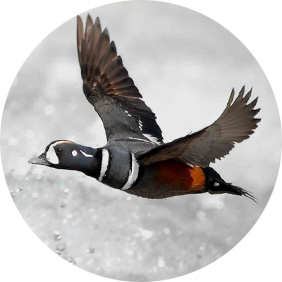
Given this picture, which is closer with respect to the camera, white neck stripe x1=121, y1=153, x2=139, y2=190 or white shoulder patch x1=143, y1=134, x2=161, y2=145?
white neck stripe x1=121, y1=153, x2=139, y2=190

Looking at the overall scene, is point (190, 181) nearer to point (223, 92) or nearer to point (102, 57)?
point (223, 92)

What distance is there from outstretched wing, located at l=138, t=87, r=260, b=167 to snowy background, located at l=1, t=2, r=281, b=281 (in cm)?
24

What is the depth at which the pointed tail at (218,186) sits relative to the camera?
234cm

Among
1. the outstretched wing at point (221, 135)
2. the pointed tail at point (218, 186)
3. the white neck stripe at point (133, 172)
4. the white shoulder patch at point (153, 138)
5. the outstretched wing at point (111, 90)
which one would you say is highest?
the outstretched wing at point (111, 90)

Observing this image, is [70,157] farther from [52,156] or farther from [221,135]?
[221,135]

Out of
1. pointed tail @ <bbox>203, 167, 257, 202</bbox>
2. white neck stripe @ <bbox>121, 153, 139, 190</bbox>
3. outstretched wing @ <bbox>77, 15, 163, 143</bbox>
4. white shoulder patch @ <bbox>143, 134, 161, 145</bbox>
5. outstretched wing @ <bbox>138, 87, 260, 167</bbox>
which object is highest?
outstretched wing @ <bbox>77, 15, 163, 143</bbox>

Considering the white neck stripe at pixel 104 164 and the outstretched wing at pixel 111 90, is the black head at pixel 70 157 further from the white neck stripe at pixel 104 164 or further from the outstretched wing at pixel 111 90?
the outstretched wing at pixel 111 90

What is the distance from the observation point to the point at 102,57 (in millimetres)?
2480

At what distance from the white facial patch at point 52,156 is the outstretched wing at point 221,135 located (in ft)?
1.02

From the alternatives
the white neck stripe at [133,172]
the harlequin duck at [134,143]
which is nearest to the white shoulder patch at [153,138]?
the harlequin duck at [134,143]

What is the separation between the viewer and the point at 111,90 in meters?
2.53

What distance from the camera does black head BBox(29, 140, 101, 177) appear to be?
226cm

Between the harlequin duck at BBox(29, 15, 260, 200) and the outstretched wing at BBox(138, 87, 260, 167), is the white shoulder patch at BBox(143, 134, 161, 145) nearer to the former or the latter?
the harlequin duck at BBox(29, 15, 260, 200)

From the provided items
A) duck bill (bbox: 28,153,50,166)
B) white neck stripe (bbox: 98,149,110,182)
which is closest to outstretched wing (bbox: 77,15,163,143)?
white neck stripe (bbox: 98,149,110,182)
